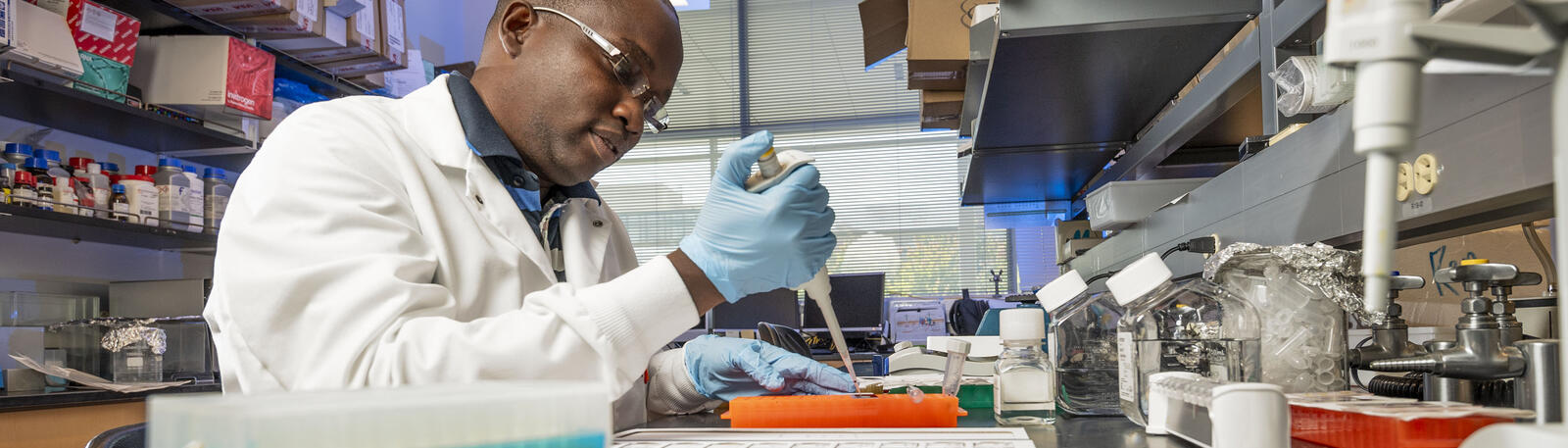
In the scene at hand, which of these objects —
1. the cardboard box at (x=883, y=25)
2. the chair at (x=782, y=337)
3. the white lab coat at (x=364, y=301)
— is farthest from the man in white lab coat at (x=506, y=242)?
the chair at (x=782, y=337)

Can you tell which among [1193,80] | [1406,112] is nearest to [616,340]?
[1406,112]

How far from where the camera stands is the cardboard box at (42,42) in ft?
7.77

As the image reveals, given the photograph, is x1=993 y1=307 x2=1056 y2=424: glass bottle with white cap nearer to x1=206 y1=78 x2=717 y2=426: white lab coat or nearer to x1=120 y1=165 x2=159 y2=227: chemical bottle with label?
x1=206 y1=78 x2=717 y2=426: white lab coat

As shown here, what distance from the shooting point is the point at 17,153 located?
248 centimetres

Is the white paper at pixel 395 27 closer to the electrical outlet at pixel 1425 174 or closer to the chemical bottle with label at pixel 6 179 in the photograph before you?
the chemical bottle with label at pixel 6 179

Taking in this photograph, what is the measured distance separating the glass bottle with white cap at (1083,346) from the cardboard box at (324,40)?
9.50 feet

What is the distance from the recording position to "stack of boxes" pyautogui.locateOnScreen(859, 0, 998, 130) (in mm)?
2600

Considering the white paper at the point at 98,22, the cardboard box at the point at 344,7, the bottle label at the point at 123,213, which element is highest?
the cardboard box at the point at 344,7

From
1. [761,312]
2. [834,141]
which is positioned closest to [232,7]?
[761,312]

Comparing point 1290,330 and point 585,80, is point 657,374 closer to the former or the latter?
point 585,80

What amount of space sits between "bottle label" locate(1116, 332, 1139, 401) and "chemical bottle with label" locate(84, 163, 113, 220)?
2807mm

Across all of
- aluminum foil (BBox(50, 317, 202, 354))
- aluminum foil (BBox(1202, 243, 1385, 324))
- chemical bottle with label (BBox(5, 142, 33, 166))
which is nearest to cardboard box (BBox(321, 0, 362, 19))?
chemical bottle with label (BBox(5, 142, 33, 166))

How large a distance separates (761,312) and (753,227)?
4.72m

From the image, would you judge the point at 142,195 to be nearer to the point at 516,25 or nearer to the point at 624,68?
the point at 516,25
